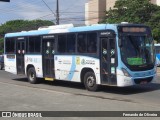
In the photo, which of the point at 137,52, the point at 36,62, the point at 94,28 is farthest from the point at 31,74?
the point at 137,52

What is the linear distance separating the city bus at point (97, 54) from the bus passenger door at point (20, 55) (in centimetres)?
165

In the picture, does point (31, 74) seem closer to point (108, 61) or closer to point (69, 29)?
point (69, 29)

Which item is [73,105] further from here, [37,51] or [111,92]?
[37,51]

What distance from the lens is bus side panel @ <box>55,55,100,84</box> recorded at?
16.8 m

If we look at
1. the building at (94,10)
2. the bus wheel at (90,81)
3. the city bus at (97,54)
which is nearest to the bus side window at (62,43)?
the city bus at (97,54)

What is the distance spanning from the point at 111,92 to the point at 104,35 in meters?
2.39

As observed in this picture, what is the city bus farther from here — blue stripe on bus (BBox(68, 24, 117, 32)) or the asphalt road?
the asphalt road

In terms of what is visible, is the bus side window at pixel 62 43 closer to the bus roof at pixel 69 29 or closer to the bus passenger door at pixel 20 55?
the bus roof at pixel 69 29

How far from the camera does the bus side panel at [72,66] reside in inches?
661

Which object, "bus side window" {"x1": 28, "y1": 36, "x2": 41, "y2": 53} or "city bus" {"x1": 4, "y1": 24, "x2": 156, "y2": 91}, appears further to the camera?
"bus side window" {"x1": 28, "y1": 36, "x2": 41, "y2": 53}

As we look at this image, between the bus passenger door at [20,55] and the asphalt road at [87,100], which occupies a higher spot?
the bus passenger door at [20,55]

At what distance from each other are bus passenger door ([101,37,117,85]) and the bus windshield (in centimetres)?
45

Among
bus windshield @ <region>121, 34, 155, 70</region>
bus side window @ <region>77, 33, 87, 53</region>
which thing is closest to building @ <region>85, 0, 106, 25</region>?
bus side window @ <region>77, 33, 87, 53</region>

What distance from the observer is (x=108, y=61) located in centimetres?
1609
